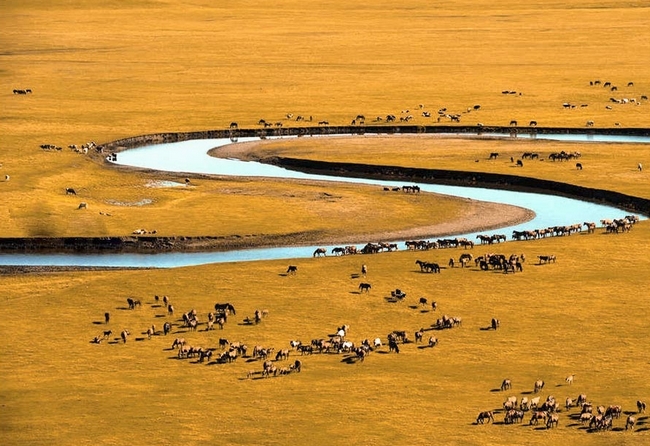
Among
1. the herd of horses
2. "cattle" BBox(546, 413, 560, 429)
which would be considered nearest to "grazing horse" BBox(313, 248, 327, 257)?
the herd of horses

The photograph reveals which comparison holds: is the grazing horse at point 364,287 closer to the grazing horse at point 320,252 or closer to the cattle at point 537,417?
the grazing horse at point 320,252

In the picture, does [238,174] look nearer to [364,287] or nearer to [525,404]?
[364,287]

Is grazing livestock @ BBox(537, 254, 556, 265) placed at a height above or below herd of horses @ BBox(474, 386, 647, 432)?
above

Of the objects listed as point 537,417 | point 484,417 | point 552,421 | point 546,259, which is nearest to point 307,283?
point 546,259

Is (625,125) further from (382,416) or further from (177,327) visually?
(382,416)

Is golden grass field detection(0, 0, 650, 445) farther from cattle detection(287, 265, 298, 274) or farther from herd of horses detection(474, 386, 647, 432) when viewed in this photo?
cattle detection(287, 265, 298, 274)

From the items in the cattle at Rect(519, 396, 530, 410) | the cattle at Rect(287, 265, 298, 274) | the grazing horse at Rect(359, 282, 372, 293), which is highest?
the cattle at Rect(287, 265, 298, 274)
